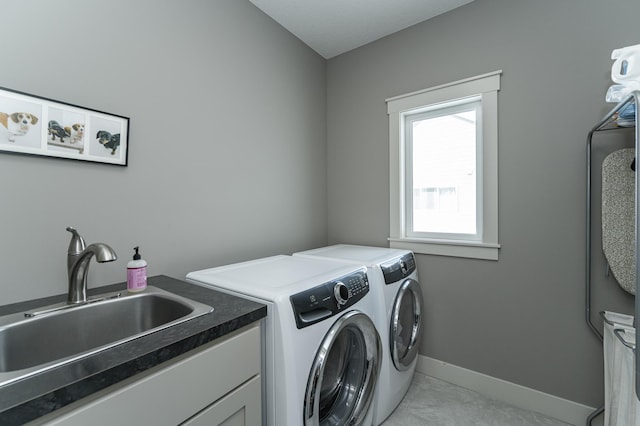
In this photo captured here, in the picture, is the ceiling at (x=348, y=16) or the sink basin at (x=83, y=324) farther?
the ceiling at (x=348, y=16)

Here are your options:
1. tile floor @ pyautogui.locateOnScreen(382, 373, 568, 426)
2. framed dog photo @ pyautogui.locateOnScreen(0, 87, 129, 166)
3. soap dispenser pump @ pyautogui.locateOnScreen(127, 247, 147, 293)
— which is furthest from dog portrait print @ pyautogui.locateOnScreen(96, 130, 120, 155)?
tile floor @ pyautogui.locateOnScreen(382, 373, 568, 426)

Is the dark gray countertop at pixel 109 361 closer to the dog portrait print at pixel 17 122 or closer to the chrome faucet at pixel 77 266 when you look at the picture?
the chrome faucet at pixel 77 266

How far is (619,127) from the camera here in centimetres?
148

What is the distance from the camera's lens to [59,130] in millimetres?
1107

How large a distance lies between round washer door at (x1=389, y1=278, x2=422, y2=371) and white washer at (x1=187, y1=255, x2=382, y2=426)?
0.21 meters

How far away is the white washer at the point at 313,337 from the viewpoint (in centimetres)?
103

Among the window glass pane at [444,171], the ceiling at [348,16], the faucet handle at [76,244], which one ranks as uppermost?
the ceiling at [348,16]

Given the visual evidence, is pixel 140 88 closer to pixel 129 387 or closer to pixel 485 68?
pixel 129 387

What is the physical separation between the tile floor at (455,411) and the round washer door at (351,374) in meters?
0.46

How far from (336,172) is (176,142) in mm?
1477

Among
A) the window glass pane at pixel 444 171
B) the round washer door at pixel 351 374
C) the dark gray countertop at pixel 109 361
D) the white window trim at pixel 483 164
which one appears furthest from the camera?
the window glass pane at pixel 444 171

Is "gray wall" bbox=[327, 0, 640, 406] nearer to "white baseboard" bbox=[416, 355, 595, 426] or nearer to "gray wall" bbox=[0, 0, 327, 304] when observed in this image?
"white baseboard" bbox=[416, 355, 595, 426]

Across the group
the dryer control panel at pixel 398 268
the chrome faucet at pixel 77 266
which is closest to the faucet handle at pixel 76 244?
the chrome faucet at pixel 77 266

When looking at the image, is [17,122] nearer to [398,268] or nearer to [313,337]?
[313,337]
